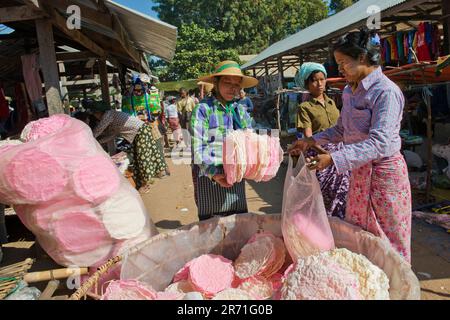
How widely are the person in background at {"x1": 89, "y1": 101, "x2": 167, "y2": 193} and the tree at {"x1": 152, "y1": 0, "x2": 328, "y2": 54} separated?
26987 mm

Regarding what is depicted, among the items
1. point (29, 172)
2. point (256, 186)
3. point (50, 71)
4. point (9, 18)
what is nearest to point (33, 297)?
point (29, 172)

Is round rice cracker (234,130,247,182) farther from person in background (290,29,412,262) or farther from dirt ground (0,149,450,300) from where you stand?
dirt ground (0,149,450,300)

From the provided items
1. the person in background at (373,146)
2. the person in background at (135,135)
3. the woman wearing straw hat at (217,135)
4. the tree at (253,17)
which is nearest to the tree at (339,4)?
the tree at (253,17)

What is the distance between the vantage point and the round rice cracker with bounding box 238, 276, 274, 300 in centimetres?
174

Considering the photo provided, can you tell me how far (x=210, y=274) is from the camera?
1.86 m

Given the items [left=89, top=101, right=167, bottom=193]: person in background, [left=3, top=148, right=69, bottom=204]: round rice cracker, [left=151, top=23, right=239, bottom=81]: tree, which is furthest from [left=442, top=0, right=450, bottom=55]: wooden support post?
[left=151, top=23, right=239, bottom=81]: tree

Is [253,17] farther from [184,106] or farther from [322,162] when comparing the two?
[322,162]

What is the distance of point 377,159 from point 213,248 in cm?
106

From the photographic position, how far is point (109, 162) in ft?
7.95

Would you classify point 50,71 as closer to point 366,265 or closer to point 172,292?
Answer: point 172,292

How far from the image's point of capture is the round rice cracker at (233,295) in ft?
5.47

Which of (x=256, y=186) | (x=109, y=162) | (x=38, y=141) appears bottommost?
(x=256, y=186)
